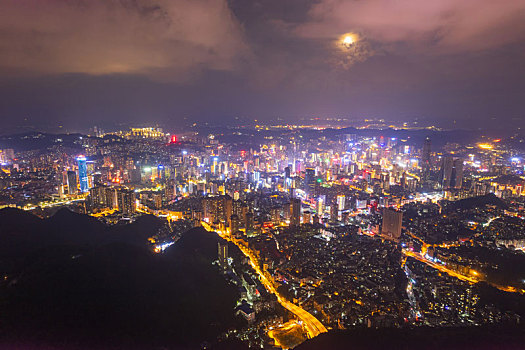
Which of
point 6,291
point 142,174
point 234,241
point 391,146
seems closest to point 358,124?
point 391,146

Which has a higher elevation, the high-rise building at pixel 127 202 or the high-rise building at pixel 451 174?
the high-rise building at pixel 451 174

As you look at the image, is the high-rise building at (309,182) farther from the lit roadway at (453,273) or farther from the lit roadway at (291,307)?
the lit roadway at (291,307)

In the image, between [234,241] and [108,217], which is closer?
[234,241]

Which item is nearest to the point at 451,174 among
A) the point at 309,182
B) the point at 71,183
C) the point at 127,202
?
the point at 309,182

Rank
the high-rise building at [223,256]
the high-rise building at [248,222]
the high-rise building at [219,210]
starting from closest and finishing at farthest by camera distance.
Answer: the high-rise building at [223,256], the high-rise building at [248,222], the high-rise building at [219,210]

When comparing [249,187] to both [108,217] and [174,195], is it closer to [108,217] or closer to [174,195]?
[174,195]

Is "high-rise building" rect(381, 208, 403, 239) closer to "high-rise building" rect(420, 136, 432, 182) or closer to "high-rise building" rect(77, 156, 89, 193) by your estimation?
"high-rise building" rect(420, 136, 432, 182)

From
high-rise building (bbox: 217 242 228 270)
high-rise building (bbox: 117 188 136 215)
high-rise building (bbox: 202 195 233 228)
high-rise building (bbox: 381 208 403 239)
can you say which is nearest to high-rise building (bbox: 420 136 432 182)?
high-rise building (bbox: 381 208 403 239)

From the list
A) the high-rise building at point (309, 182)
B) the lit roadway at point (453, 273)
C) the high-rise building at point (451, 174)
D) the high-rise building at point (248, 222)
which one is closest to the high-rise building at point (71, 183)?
the high-rise building at point (248, 222)
